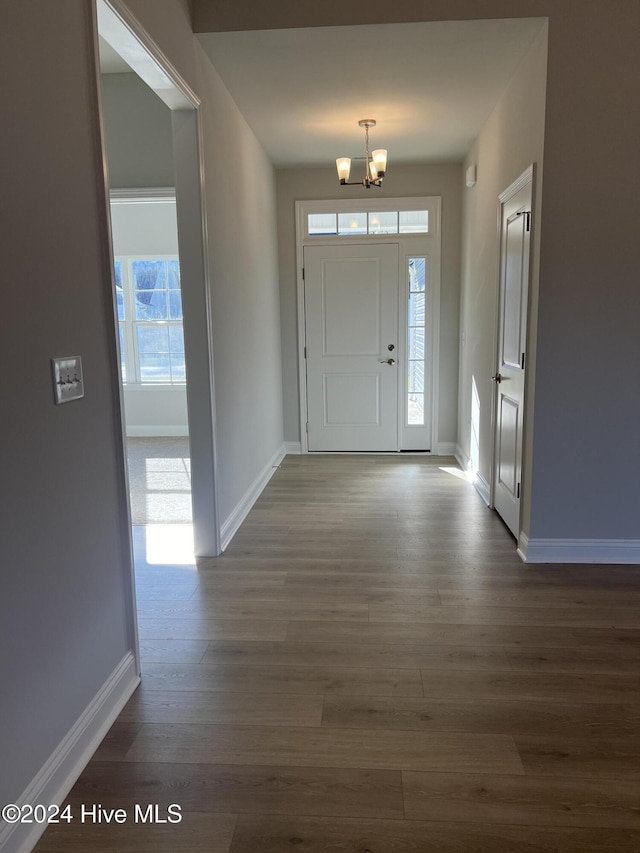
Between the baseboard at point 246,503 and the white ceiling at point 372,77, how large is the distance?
8.51ft

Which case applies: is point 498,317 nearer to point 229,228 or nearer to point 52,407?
point 229,228

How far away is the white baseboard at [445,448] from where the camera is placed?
18.8 feet

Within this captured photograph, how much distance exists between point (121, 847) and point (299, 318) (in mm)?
4713

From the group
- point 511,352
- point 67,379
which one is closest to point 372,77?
point 511,352

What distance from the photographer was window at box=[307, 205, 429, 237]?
5.46 m

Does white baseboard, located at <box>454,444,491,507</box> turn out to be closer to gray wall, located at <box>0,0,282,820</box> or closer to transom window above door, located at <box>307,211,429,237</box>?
transom window above door, located at <box>307,211,429,237</box>

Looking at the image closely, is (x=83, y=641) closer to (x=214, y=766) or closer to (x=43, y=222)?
(x=214, y=766)

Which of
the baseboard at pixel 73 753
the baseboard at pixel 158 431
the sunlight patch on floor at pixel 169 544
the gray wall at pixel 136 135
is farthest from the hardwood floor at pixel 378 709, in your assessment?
the baseboard at pixel 158 431

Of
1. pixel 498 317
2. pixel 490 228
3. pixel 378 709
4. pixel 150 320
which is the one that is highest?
pixel 490 228

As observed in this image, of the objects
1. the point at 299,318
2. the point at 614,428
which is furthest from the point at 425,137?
the point at 614,428

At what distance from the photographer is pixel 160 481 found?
5.02 metres

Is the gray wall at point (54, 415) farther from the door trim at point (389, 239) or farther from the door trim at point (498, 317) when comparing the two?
the door trim at point (389, 239)

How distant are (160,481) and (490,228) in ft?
10.9

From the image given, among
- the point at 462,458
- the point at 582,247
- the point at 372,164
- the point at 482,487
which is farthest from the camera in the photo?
the point at 462,458
